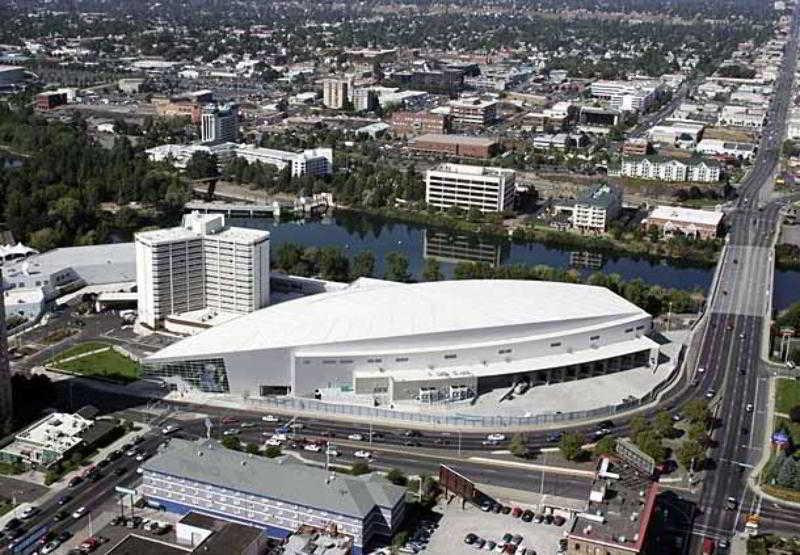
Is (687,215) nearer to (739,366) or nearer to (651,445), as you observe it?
(739,366)

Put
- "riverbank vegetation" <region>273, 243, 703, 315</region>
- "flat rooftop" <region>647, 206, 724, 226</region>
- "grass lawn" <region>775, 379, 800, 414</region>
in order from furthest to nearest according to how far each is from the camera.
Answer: "flat rooftop" <region>647, 206, 724, 226</region> < "riverbank vegetation" <region>273, 243, 703, 315</region> < "grass lawn" <region>775, 379, 800, 414</region>

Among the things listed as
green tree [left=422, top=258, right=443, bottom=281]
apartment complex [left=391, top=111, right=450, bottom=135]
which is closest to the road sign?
green tree [left=422, top=258, right=443, bottom=281]

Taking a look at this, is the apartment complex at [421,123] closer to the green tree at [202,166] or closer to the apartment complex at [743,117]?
the green tree at [202,166]

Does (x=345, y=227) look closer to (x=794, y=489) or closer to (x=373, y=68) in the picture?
(x=794, y=489)

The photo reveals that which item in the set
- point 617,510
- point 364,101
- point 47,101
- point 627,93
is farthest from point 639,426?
point 627,93

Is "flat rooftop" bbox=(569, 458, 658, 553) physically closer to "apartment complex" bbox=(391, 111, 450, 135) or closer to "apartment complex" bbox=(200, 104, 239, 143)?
"apartment complex" bbox=(200, 104, 239, 143)

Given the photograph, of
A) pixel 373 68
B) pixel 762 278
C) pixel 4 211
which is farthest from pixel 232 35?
pixel 762 278
